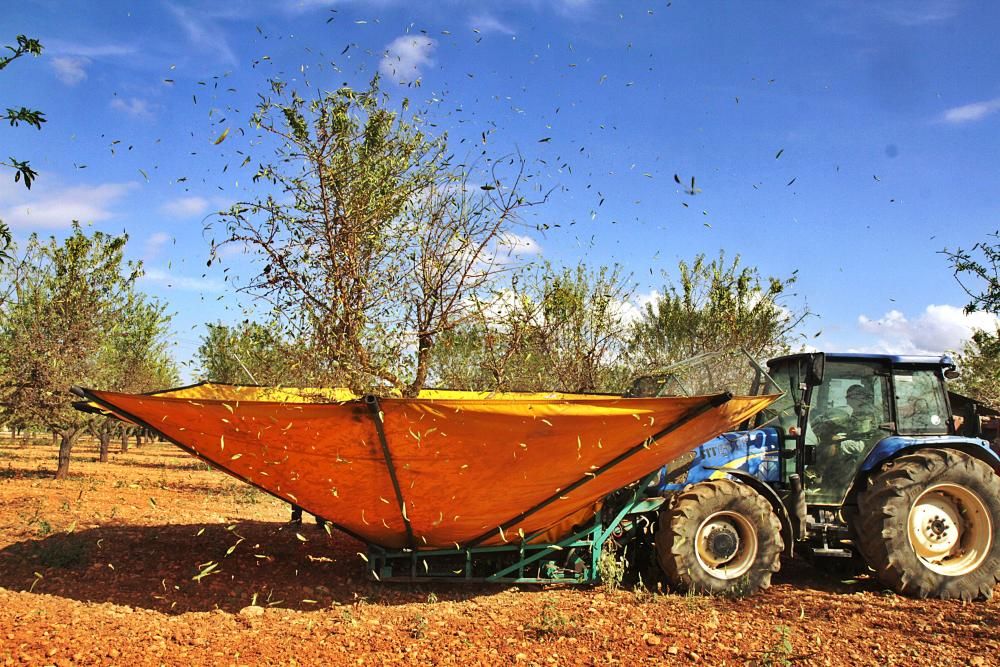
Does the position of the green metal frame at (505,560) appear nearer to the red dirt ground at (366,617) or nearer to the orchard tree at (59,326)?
the red dirt ground at (366,617)

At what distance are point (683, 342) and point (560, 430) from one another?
14.7m

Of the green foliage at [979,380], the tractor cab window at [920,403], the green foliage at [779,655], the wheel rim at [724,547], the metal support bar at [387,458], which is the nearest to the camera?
the green foliage at [779,655]

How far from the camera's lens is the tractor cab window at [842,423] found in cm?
728

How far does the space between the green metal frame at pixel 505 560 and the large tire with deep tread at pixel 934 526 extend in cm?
230

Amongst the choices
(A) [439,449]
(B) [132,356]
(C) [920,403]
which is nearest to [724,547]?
(C) [920,403]

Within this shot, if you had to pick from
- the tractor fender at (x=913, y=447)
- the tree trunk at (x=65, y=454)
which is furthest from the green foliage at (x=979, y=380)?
the tree trunk at (x=65, y=454)

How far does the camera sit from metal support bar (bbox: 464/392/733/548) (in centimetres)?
521

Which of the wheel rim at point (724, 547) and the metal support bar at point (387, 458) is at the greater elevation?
the metal support bar at point (387, 458)

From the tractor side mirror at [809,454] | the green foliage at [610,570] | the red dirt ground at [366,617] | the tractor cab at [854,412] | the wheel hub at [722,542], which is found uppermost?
the tractor cab at [854,412]

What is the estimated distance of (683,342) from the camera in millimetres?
19125

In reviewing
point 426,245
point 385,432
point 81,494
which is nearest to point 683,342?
point 426,245

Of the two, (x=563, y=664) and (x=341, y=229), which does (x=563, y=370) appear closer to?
(x=341, y=229)

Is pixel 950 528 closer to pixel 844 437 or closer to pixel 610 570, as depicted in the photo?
pixel 844 437

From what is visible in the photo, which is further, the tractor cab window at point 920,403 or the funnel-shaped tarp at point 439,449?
the tractor cab window at point 920,403
